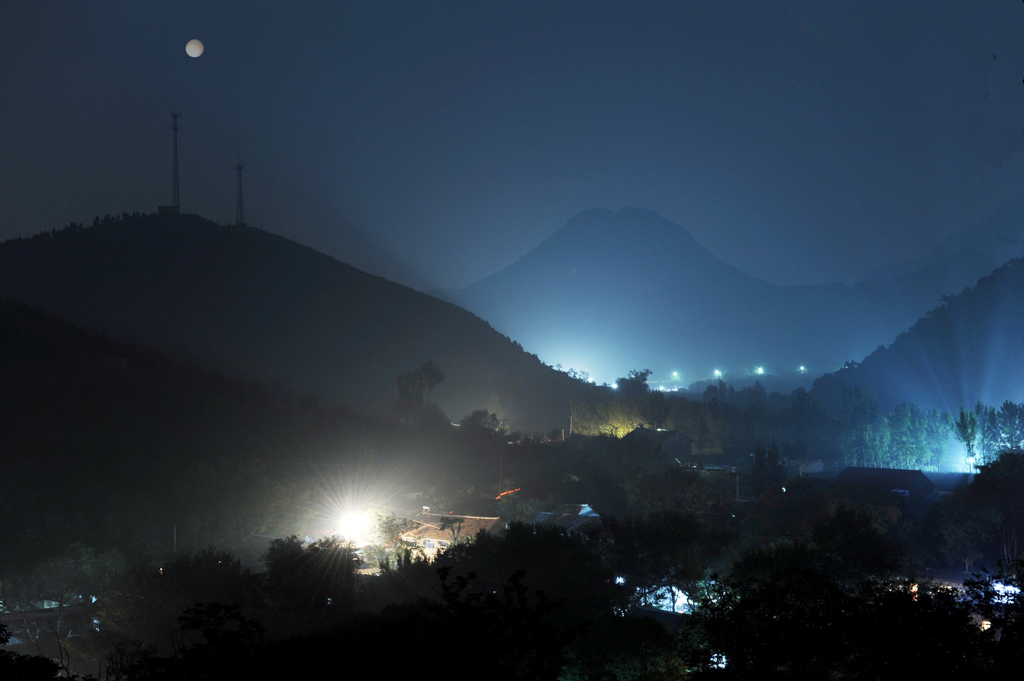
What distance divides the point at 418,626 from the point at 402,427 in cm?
3948

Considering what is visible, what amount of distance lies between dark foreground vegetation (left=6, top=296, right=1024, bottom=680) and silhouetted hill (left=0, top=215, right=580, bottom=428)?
12461 millimetres

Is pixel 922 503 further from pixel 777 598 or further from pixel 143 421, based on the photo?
pixel 143 421

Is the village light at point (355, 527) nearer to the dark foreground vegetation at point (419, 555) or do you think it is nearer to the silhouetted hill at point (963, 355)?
the dark foreground vegetation at point (419, 555)

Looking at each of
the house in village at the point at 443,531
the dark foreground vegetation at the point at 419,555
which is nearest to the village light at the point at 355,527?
the dark foreground vegetation at the point at 419,555

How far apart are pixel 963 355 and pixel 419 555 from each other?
83.4 meters

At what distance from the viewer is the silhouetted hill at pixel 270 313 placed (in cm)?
6122

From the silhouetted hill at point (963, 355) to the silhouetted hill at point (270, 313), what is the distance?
42.7 meters

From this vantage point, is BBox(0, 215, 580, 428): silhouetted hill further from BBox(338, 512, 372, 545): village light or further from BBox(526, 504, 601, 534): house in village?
BBox(338, 512, 372, 545): village light

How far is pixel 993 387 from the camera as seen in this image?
238 feet

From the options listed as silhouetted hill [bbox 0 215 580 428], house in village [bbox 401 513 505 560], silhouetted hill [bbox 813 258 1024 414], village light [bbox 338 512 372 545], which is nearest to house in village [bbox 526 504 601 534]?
house in village [bbox 401 513 505 560]

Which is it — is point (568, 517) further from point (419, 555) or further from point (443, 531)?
point (419, 555)

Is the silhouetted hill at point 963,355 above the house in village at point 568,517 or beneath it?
above

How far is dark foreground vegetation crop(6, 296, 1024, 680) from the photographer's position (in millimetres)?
8852

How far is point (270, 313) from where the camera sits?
71.9 metres
